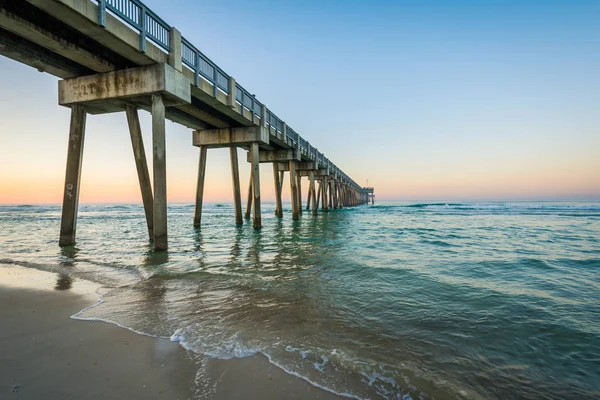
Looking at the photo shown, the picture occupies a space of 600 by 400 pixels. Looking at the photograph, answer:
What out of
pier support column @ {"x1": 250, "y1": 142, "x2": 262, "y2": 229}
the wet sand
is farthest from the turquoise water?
pier support column @ {"x1": 250, "y1": 142, "x2": 262, "y2": 229}

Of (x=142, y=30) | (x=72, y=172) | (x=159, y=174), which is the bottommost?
(x=159, y=174)

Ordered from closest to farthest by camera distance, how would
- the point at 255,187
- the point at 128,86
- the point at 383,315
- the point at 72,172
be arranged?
the point at 383,315, the point at 128,86, the point at 72,172, the point at 255,187

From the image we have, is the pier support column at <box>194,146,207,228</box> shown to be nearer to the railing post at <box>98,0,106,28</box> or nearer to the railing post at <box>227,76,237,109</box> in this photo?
the railing post at <box>227,76,237,109</box>

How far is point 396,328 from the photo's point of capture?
344 cm

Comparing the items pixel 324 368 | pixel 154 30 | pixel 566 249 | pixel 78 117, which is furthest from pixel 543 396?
pixel 78 117

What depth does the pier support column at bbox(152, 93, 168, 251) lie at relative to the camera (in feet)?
30.0

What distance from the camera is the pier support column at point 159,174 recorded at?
913 cm

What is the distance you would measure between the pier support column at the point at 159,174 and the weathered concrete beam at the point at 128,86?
17.0 inches

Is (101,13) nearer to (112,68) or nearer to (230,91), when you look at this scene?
(112,68)

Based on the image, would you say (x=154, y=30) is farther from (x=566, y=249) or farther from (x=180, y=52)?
(x=566, y=249)

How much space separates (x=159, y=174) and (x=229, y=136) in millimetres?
8986

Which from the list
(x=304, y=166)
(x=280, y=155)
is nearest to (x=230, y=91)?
(x=280, y=155)

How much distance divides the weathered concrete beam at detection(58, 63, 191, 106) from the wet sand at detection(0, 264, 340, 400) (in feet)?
24.9

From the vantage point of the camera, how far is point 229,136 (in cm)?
1761
